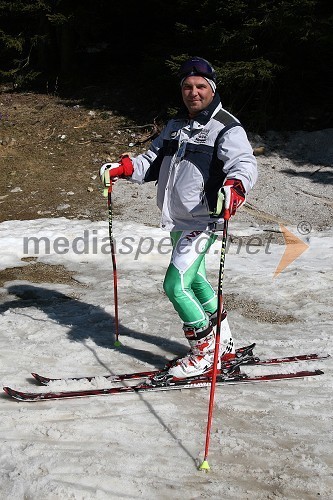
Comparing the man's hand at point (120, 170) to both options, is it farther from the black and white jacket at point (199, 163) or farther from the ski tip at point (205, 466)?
the ski tip at point (205, 466)

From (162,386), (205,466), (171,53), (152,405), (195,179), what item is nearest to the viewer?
(205,466)

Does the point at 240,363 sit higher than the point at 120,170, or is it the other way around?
the point at 120,170

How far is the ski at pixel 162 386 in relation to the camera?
190 inches

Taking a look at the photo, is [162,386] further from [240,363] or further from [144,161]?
[144,161]

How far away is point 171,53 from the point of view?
54.7 ft

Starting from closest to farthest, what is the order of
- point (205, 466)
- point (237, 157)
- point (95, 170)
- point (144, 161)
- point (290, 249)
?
point (205, 466) < point (237, 157) < point (144, 161) < point (290, 249) < point (95, 170)

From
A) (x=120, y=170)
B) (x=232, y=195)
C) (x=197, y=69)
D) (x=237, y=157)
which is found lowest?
(x=120, y=170)

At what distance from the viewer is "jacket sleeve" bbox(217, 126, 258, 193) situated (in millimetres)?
4516

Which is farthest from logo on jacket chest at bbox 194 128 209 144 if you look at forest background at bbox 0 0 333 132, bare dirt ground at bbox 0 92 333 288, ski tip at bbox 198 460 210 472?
forest background at bbox 0 0 333 132

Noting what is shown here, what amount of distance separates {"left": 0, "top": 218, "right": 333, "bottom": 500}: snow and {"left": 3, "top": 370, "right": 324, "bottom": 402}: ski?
6 centimetres

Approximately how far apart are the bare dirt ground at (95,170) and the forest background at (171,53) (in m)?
0.97

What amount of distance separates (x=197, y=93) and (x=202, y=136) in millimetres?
338

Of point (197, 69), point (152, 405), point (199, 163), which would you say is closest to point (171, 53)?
point (197, 69)

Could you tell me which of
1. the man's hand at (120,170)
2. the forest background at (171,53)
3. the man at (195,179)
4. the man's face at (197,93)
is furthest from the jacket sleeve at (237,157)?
the forest background at (171,53)
